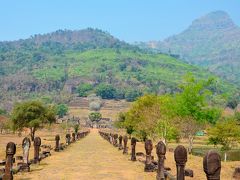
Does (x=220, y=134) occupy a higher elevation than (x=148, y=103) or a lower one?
lower

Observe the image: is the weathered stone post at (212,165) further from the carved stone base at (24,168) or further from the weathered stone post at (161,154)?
the carved stone base at (24,168)

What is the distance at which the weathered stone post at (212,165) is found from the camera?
10516 millimetres

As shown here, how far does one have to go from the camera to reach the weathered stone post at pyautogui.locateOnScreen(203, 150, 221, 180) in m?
10.5

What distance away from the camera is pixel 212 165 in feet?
34.6

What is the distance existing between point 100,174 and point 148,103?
135 feet

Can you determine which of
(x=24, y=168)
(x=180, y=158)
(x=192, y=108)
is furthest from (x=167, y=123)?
(x=180, y=158)

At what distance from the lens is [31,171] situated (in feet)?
74.5

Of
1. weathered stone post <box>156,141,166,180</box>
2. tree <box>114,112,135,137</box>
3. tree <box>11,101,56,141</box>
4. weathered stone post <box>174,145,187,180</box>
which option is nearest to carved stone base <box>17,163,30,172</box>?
weathered stone post <box>156,141,166,180</box>

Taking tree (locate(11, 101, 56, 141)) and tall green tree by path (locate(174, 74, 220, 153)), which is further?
tree (locate(11, 101, 56, 141))

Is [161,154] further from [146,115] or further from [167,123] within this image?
[146,115]

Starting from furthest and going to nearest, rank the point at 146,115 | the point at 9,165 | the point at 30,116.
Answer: the point at 30,116 → the point at 146,115 → the point at 9,165

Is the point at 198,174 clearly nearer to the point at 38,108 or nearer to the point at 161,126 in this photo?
the point at 161,126

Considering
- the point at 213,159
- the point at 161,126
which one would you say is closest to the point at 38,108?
the point at 161,126

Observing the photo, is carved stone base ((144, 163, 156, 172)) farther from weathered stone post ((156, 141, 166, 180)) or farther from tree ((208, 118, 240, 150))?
tree ((208, 118, 240, 150))
